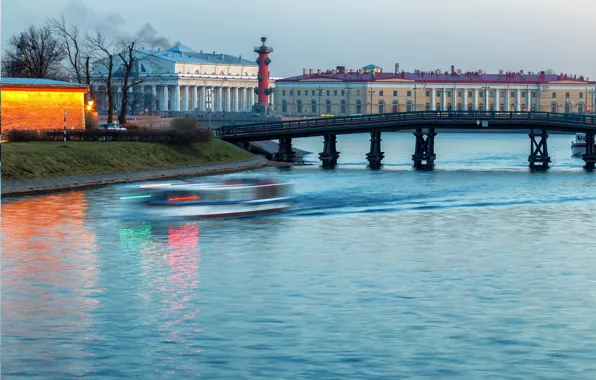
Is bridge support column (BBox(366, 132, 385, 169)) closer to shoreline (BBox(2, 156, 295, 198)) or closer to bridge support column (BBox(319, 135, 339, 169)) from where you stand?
bridge support column (BBox(319, 135, 339, 169))

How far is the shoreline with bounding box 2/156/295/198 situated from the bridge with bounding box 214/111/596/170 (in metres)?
4.01

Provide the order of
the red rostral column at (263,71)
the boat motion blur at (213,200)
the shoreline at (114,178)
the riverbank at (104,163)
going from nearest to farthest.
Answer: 1. the boat motion blur at (213,200)
2. the shoreline at (114,178)
3. the riverbank at (104,163)
4. the red rostral column at (263,71)

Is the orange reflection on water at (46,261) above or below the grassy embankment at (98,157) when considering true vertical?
below

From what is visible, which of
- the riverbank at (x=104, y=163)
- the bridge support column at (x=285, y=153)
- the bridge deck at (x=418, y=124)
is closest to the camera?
the riverbank at (x=104, y=163)

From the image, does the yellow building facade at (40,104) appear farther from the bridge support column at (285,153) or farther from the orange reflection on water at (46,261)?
the orange reflection on water at (46,261)

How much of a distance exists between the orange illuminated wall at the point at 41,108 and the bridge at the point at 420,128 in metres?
13.1

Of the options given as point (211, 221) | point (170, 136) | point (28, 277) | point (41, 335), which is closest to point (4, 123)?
point (170, 136)

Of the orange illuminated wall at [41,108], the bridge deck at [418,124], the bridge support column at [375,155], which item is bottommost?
the bridge support column at [375,155]

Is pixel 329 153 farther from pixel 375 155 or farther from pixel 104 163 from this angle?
pixel 104 163

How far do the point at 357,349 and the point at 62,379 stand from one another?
541 cm

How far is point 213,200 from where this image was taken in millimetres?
50281

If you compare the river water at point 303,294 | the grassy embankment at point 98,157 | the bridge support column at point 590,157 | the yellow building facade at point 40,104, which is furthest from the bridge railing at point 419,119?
the river water at point 303,294

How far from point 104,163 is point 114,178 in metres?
2.88

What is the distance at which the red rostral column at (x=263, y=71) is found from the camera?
167750mm
